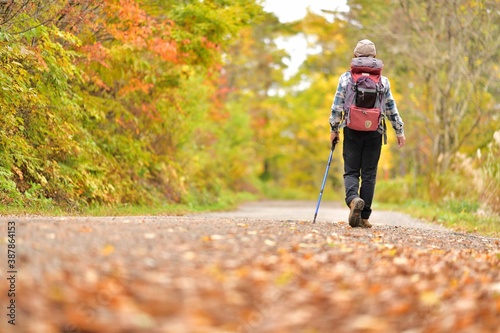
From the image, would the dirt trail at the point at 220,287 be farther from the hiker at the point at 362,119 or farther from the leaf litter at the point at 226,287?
the hiker at the point at 362,119

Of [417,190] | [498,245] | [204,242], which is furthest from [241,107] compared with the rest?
[204,242]

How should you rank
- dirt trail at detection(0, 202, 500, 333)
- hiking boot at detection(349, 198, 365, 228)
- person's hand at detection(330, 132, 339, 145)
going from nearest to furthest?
dirt trail at detection(0, 202, 500, 333) < hiking boot at detection(349, 198, 365, 228) < person's hand at detection(330, 132, 339, 145)

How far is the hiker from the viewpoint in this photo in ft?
25.8

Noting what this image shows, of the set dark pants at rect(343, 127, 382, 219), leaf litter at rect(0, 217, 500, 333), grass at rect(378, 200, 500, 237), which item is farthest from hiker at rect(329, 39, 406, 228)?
leaf litter at rect(0, 217, 500, 333)

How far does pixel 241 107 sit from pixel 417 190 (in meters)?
12.9

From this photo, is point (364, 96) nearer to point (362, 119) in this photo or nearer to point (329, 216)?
point (362, 119)

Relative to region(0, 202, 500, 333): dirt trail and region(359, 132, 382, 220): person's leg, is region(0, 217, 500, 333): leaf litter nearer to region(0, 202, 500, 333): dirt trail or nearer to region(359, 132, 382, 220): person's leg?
region(0, 202, 500, 333): dirt trail

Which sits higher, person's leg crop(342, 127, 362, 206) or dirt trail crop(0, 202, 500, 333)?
person's leg crop(342, 127, 362, 206)

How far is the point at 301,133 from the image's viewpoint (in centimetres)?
3631

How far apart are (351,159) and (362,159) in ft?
0.50

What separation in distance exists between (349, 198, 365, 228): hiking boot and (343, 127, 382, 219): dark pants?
0.95 feet

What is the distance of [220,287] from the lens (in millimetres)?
3607

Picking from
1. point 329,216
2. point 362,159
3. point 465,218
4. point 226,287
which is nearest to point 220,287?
point 226,287

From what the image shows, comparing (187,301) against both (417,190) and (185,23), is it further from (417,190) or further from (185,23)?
(417,190)
